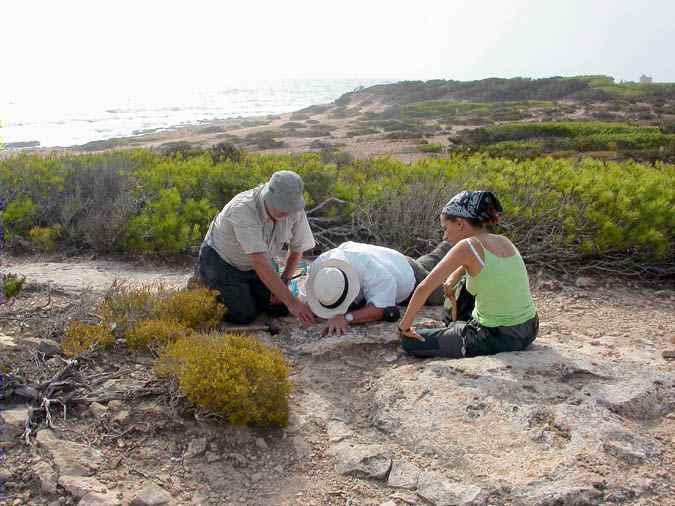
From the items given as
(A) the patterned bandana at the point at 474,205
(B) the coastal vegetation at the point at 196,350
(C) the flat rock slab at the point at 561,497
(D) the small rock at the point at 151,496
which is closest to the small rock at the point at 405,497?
(C) the flat rock slab at the point at 561,497

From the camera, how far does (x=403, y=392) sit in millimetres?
3695

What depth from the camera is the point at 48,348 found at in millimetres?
3844

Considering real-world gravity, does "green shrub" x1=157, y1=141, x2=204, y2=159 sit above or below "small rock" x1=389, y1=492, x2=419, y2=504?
above

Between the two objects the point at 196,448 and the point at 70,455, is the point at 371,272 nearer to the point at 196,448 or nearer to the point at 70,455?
the point at 196,448

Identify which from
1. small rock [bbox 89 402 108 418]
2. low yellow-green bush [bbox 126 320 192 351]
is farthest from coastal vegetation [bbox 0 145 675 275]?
small rock [bbox 89 402 108 418]

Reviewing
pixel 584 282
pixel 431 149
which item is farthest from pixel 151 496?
pixel 431 149

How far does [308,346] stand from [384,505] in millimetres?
1683

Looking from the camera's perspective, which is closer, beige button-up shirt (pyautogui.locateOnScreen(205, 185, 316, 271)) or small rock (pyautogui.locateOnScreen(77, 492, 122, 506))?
small rock (pyautogui.locateOnScreen(77, 492, 122, 506))

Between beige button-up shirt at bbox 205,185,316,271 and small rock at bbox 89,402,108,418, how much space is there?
148 cm

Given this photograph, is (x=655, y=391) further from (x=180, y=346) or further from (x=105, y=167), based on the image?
(x=105, y=167)

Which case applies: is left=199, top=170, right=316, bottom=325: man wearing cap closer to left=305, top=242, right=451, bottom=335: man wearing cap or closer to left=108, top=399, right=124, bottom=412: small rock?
left=305, top=242, right=451, bottom=335: man wearing cap

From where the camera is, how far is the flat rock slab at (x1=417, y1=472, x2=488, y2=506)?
9.41 feet

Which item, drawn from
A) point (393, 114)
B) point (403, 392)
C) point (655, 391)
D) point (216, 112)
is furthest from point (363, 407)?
point (216, 112)

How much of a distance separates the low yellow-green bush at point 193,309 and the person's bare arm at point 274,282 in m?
0.42
